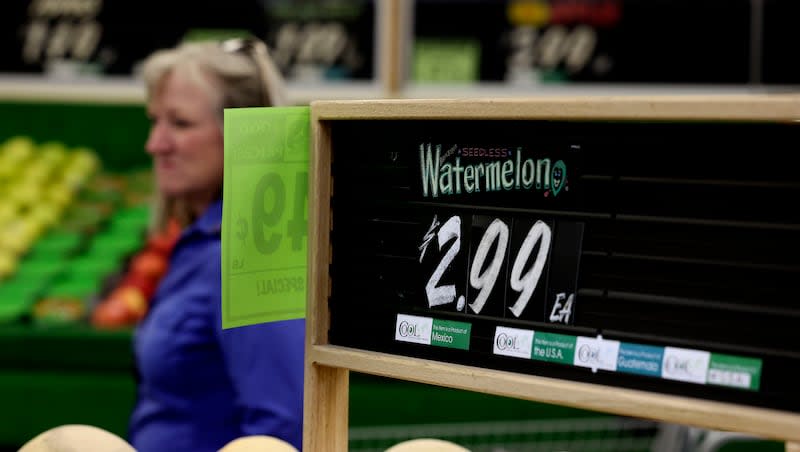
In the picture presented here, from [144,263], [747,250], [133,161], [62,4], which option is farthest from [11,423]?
[747,250]

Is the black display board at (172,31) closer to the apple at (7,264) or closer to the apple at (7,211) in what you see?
the apple at (7,211)

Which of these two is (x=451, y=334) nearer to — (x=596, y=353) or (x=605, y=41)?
(x=596, y=353)

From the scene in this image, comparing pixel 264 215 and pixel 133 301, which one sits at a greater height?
pixel 264 215

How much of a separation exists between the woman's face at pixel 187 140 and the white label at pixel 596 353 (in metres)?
1.31

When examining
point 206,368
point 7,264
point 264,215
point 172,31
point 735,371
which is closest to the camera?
point 735,371

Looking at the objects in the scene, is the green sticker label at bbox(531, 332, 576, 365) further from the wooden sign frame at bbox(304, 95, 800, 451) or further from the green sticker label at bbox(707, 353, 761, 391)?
the green sticker label at bbox(707, 353, 761, 391)

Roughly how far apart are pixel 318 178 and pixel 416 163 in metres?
0.13

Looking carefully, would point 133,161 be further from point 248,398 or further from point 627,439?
point 248,398

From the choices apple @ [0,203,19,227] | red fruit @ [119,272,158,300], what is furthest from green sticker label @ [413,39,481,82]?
apple @ [0,203,19,227]

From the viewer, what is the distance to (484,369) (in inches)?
44.9

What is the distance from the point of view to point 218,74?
7.27 feet

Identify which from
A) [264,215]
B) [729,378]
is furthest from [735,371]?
[264,215]

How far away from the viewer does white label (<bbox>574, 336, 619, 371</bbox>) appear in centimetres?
107

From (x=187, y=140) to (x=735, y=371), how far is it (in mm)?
1475
